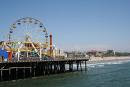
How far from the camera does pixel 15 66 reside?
46.5 metres

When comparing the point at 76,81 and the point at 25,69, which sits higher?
the point at 25,69

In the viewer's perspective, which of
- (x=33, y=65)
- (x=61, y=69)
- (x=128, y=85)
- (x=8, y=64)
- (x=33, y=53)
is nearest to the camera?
(x=128, y=85)

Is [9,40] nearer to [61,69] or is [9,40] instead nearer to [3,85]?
[61,69]

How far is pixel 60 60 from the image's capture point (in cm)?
5569

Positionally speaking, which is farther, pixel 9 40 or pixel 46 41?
pixel 46 41

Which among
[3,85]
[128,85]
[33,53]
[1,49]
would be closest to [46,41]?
[33,53]

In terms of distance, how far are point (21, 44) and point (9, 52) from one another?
6093mm

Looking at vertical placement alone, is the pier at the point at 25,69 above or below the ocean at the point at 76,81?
above

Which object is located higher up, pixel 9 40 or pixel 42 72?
pixel 9 40

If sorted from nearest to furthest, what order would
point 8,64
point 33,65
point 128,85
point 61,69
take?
1. point 128,85
2. point 8,64
3. point 33,65
4. point 61,69

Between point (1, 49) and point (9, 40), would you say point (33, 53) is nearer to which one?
point (9, 40)

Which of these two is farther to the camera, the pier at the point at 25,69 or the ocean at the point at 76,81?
the pier at the point at 25,69

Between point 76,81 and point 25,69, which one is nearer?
point 76,81

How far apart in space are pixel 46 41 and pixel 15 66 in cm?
1884
